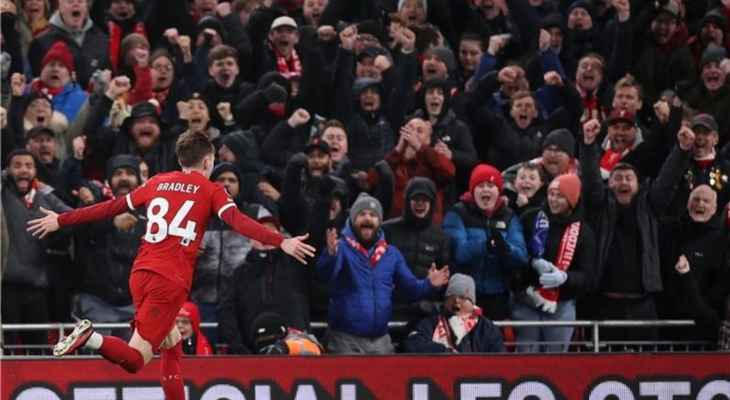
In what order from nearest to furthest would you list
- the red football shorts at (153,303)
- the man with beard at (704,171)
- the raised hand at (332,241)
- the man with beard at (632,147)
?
the red football shorts at (153,303) < the raised hand at (332,241) < the man with beard at (704,171) < the man with beard at (632,147)

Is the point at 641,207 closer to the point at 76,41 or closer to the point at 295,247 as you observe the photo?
the point at 295,247

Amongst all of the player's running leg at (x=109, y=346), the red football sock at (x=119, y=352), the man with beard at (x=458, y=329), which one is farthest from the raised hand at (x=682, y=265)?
the red football sock at (x=119, y=352)

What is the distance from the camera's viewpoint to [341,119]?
1794 centimetres

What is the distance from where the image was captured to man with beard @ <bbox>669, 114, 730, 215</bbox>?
55.3 feet

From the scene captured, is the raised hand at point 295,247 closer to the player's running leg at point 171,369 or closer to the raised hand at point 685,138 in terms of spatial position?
the player's running leg at point 171,369

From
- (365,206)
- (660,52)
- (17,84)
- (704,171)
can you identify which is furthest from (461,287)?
(660,52)

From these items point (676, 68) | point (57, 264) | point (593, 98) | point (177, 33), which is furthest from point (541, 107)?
point (57, 264)

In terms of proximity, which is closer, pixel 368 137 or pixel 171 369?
pixel 171 369

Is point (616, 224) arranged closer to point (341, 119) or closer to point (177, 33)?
point (341, 119)

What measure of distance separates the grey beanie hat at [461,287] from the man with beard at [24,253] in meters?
3.19

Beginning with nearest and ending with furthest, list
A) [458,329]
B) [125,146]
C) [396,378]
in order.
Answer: [396,378] → [458,329] → [125,146]

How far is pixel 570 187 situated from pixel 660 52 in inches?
164

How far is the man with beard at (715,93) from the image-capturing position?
1842 cm

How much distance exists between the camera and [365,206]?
51.0 feet
